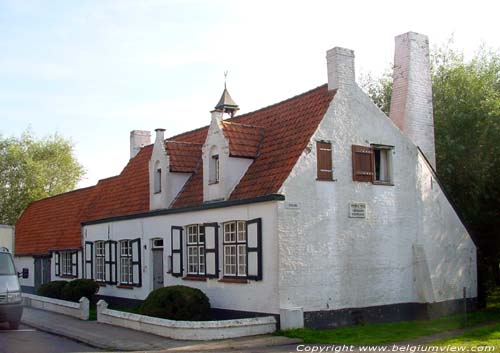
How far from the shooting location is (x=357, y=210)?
19.0 meters

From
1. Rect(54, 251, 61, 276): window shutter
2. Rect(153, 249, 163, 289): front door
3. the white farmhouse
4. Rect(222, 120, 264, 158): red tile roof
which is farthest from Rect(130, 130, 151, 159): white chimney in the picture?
Rect(222, 120, 264, 158): red tile roof

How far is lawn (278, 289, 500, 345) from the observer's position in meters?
15.9

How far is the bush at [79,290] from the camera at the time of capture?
25500 mm

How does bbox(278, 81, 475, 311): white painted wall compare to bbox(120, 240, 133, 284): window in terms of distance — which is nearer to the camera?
bbox(278, 81, 475, 311): white painted wall

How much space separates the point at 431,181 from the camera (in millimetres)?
21078

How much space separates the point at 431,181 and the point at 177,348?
10334 millimetres

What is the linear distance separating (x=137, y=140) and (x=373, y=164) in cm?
1552

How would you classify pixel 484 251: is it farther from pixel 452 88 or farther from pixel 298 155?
pixel 298 155

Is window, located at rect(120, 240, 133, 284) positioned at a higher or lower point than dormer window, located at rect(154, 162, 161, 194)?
lower

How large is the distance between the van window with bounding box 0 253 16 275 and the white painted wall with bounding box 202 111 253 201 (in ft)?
20.4

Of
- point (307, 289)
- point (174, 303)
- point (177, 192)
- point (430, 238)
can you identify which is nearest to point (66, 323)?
point (174, 303)

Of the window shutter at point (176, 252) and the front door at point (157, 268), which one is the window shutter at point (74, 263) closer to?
the front door at point (157, 268)

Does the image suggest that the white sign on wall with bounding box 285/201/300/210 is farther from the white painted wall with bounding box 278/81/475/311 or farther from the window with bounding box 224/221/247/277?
the window with bounding box 224/221/247/277

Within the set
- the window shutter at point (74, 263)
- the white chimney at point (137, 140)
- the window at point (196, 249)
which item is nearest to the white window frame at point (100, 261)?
the window shutter at point (74, 263)
